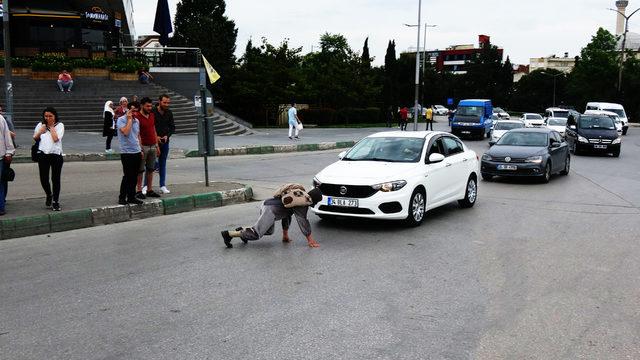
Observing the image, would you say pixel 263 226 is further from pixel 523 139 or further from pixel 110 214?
pixel 523 139

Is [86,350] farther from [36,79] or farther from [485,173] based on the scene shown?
[36,79]

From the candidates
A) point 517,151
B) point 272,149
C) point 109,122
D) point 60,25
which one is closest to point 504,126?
point 272,149

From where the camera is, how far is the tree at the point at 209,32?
1981 inches

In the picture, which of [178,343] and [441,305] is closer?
[178,343]

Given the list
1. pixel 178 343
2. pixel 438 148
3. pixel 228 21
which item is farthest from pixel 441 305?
pixel 228 21

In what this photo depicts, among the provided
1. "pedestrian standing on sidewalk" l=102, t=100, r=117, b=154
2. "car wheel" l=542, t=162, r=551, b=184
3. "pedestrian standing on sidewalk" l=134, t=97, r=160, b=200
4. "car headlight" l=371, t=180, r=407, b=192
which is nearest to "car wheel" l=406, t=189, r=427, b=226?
"car headlight" l=371, t=180, r=407, b=192

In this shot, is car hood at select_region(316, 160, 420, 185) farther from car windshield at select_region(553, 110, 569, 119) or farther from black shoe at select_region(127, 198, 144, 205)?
car windshield at select_region(553, 110, 569, 119)

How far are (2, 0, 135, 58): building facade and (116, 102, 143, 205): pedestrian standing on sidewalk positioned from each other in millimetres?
29620

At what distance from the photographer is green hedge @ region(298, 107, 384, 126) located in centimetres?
4691

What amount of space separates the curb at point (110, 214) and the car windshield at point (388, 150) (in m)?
2.85

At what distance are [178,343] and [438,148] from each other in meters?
7.03

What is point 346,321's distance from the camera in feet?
17.0

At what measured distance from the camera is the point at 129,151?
988 cm

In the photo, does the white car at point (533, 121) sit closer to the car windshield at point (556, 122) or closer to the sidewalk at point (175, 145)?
the car windshield at point (556, 122)
